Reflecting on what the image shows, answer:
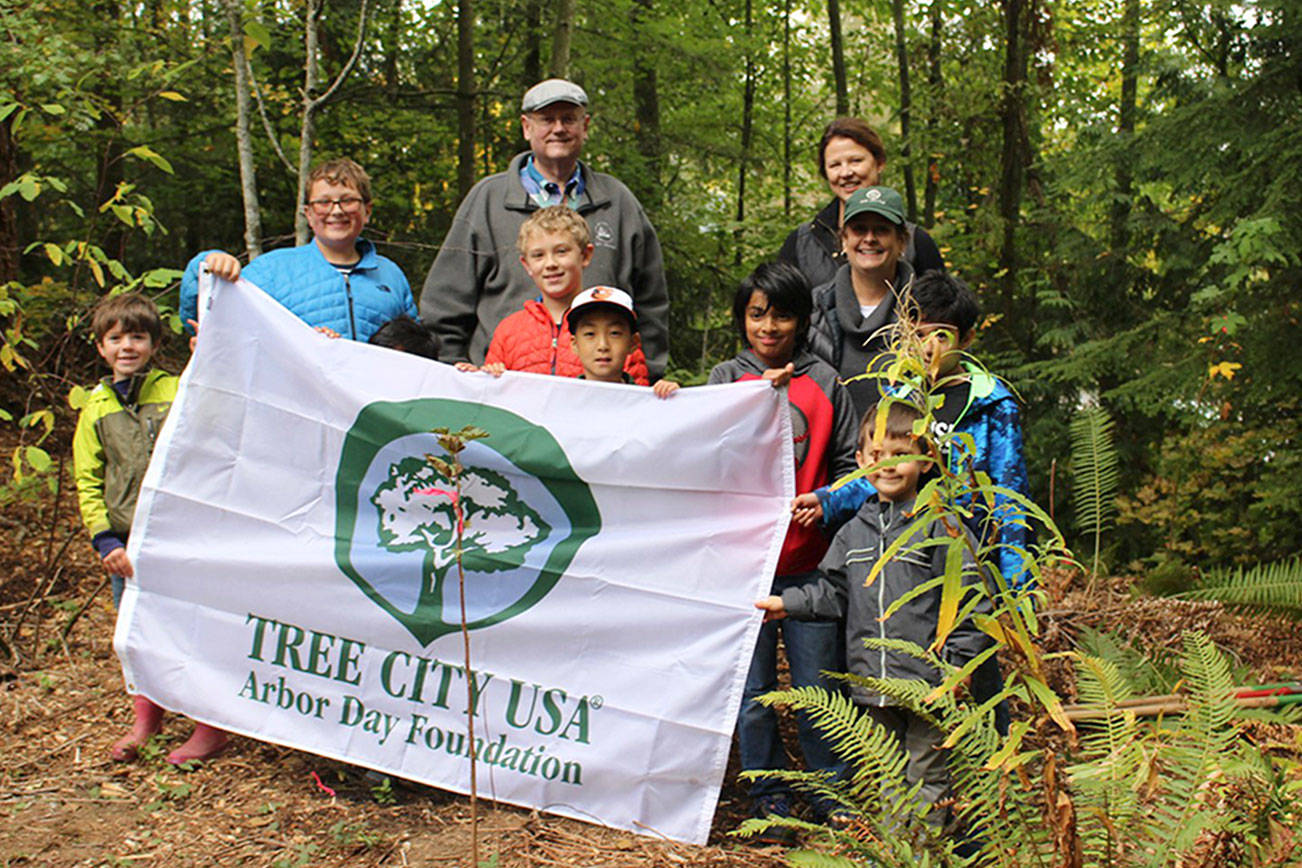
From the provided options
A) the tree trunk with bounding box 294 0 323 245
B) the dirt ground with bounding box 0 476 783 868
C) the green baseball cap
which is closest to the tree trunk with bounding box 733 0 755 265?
the tree trunk with bounding box 294 0 323 245

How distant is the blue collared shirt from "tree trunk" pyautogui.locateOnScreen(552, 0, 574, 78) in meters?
4.74

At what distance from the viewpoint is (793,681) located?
3.93 m

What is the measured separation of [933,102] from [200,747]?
10.1m

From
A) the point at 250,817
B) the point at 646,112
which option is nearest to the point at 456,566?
the point at 250,817

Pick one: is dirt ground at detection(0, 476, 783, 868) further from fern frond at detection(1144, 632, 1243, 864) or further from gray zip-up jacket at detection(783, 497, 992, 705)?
fern frond at detection(1144, 632, 1243, 864)

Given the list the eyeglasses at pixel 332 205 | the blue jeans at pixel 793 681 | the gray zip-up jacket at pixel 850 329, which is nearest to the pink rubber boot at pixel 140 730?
the eyeglasses at pixel 332 205

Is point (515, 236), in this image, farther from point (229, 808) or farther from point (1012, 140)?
point (1012, 140)

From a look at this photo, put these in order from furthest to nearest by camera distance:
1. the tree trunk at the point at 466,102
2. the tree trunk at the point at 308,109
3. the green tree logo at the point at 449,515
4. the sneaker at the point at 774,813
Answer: the tree trunk at the point at 466,102 < the tree trunk at the point at 308,109 < the green tree logo at the point at 449,515 < the sneaker at the point at 774,813

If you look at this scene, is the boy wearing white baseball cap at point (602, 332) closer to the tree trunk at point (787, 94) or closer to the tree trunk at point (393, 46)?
the tree trunk at point (393, 46)

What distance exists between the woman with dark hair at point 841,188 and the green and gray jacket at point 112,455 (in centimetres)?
276

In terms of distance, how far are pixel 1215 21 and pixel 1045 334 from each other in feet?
10.2

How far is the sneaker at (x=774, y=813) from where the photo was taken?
382 centimetres

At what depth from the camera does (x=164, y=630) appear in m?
4.23

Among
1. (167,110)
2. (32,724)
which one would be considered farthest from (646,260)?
(167,110)
